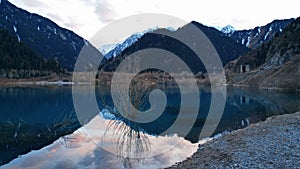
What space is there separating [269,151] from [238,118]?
1776 centimetres

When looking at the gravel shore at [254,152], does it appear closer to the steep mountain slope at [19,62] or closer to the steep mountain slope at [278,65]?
the steep mountain slope at [278,65]

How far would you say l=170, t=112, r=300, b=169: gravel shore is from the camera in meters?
10.4

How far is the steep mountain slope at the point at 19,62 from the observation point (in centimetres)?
11241

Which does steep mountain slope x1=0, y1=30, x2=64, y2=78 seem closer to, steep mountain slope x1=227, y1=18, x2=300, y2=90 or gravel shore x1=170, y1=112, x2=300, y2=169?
steep mountain slope x1=227, y1=18, x2=300, y2=90

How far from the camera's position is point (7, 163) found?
13.5 metres

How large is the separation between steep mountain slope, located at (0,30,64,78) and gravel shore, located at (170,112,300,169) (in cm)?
10758

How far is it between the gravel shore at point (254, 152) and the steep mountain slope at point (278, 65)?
52.4 m

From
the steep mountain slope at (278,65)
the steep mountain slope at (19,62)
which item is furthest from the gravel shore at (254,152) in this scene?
the steep mountain slope at (19,62)

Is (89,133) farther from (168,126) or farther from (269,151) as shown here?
(269,151)

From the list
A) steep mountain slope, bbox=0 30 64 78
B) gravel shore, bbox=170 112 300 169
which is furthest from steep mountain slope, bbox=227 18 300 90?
steep mountain slope, bbox=0 30 64 78

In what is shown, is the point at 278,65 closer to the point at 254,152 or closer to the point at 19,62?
the point at 254,152

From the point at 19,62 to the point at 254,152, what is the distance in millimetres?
123894

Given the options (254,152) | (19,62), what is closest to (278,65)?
(254,152)

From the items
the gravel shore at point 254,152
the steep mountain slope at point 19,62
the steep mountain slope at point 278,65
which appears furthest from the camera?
the steep mountain slope at point 19,62
